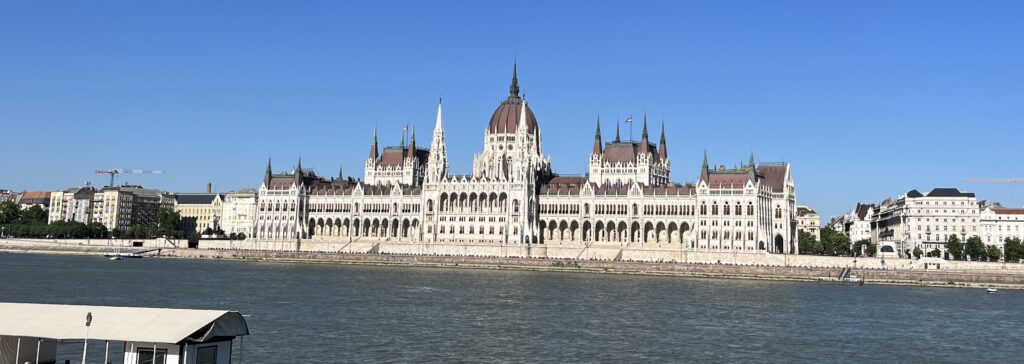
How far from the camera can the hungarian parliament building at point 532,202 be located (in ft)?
428

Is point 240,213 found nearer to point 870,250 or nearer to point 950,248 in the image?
point 870,250

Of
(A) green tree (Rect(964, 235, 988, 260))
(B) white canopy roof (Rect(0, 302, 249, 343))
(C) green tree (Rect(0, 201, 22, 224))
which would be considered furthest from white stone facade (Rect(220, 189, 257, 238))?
Answer: (B) white canopy roof (Rect(0, 302, 249, 343))

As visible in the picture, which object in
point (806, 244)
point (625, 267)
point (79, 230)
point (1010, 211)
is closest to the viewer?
point (625, 267)

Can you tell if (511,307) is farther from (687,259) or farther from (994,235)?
(994,235)

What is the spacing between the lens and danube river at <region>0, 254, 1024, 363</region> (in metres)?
40.5

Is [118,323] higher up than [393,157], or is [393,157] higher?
[393,157]

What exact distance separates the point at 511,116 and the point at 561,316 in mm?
98120

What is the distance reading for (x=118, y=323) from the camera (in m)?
23.3

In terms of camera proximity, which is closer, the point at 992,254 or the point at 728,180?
the point at 992,254

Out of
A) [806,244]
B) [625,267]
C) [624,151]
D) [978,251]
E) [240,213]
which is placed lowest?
[625,267]

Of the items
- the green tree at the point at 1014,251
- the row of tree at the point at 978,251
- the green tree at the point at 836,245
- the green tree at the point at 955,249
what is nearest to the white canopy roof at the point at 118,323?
the green tree at the point at 1014,251

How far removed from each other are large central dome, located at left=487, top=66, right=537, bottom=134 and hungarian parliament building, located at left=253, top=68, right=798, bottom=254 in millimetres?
166

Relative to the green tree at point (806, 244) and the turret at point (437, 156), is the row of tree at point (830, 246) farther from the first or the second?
the turret at point (437, 156)

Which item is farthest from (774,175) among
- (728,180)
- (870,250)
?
(870,250)
